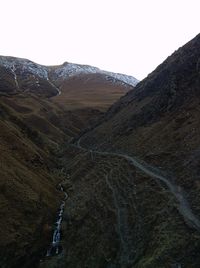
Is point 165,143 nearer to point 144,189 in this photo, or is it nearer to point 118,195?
point 118,195

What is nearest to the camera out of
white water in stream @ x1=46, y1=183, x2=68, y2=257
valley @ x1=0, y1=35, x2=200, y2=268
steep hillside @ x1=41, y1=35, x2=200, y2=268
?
steep hillside @ x1=41, y1=35, x2=200, y2=268

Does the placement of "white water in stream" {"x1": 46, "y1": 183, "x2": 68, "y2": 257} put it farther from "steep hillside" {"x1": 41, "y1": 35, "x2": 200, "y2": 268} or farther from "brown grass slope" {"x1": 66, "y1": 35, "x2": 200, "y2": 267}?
"brown grass slope" {"x1": 66, "y1": 35, "x2": 200, "y2": 267}

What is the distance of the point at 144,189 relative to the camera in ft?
198

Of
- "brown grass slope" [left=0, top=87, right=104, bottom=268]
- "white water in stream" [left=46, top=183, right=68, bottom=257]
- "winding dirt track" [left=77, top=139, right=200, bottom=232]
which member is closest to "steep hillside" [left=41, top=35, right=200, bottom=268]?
"winding dirt track" [left=77, top=139, right=200, bottom=232]

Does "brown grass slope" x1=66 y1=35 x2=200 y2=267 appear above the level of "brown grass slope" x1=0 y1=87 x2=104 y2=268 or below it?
above

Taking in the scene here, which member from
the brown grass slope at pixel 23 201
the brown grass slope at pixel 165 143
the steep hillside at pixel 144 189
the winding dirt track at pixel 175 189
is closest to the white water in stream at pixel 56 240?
the brown grass slope at pixel 23 201

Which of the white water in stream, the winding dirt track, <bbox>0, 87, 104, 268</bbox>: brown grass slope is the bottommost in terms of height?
the white water in stream

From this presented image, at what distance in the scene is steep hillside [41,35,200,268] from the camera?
1729 inches

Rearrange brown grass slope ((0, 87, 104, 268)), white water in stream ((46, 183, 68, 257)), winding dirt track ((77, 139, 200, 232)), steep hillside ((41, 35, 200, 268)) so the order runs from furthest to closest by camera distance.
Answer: white water in stream ((46, 183, 68, 257)), brown grass slope ((0, 87, 104, 268)), winding dirt track ((77, 139, 200, 232)), steep hillside ((41, 35, 200, 268))

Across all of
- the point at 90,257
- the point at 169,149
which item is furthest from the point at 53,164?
the point at 90,257

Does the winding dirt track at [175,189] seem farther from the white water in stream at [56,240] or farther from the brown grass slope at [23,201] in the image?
the white water in stream at [56,240]

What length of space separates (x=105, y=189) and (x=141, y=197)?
10943mm

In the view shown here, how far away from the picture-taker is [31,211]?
62250 millimetres

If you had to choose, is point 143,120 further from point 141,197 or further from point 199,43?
point 141,197
